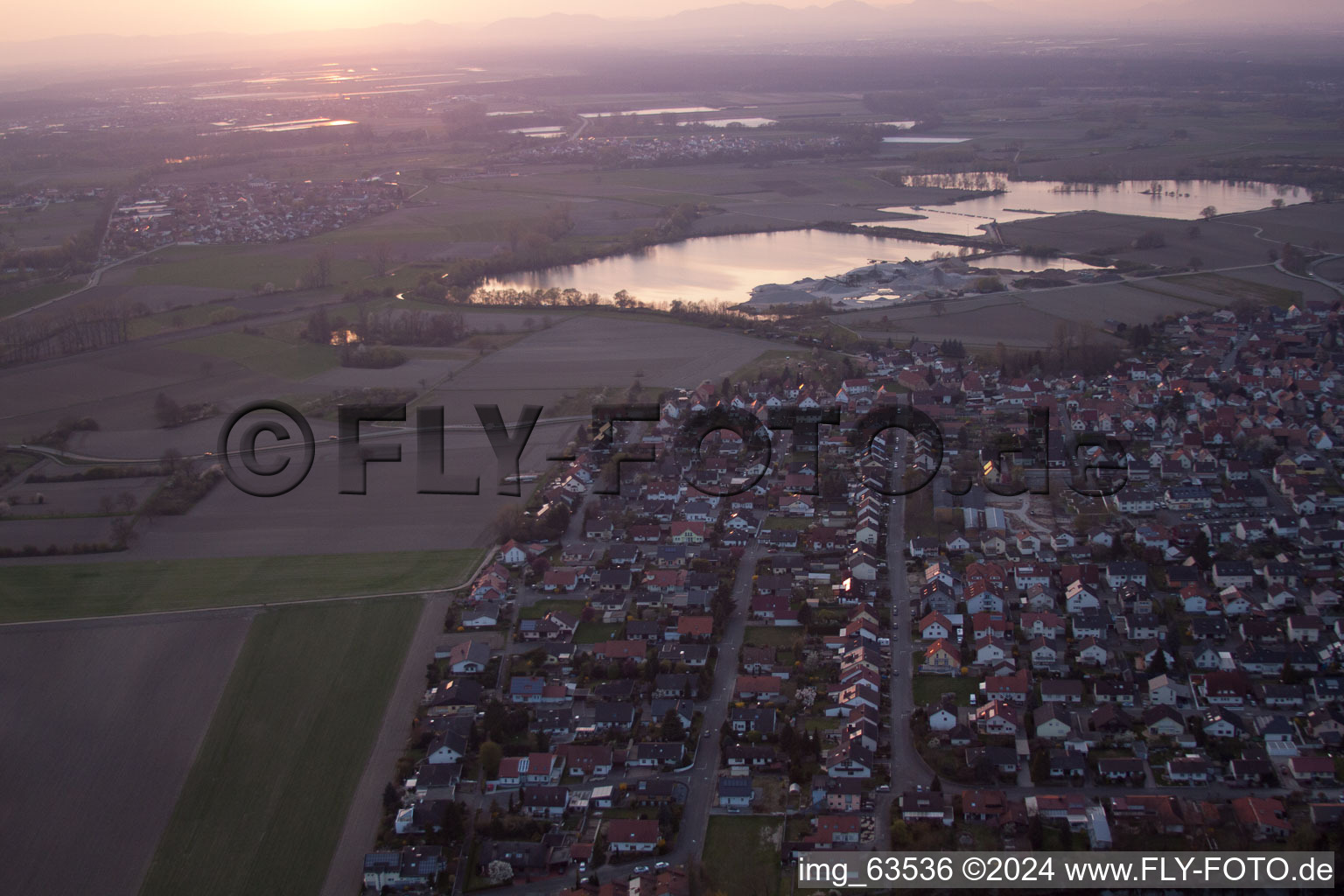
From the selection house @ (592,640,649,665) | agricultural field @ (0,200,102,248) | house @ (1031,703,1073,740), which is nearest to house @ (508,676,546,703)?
house @ (592,640,649,665)

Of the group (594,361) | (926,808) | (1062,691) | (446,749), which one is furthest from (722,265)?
(926,808)

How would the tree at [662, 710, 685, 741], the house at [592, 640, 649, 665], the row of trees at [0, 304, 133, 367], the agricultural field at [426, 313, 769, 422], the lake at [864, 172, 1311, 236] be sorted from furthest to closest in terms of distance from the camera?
the lake at [864, 172, 1311, 236] < the row of trees at [0, 304, 133, 367] < the agricultural field at [426, 313, 769, 422] < the house at [592, 640, 649, 665] < the tree at [662, 710, 685, 741]

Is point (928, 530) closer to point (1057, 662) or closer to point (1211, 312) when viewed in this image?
point (1057, 662)

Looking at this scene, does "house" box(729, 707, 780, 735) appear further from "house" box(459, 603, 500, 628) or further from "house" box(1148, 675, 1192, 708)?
"house" box(1148, 675, 1192, 708)

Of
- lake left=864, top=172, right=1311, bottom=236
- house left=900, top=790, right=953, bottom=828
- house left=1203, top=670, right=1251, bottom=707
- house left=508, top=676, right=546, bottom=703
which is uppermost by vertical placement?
lake left=864, top=172, right=1311, bottom=236

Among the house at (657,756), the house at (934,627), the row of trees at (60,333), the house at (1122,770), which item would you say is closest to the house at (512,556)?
the house at (657,756)

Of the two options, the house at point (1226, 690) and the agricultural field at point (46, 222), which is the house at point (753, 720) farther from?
the agricultural field at point (46, 222)

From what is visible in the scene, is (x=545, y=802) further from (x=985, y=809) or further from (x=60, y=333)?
(x=60, y=333)
